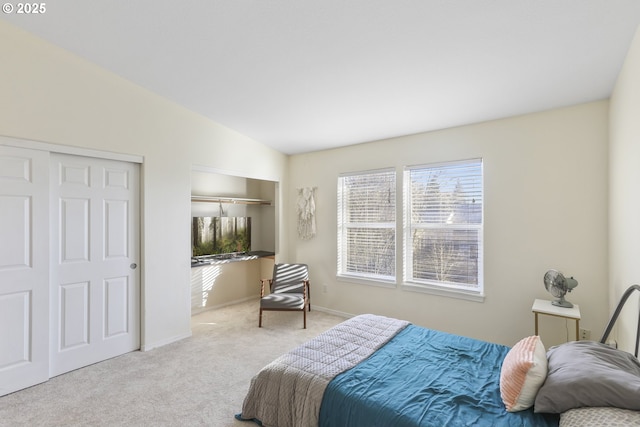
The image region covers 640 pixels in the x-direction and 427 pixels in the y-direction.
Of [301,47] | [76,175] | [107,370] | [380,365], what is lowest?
[107,370]

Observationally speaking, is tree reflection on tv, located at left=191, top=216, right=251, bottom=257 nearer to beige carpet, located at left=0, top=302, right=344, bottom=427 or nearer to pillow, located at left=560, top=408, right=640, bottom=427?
beige carpet, located at left=0, top=302, right=344, bottom=427

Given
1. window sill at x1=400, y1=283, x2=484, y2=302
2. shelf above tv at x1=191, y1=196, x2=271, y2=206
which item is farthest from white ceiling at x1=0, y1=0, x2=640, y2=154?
window sill at x1=400, y1=283, x2=484, y2=302

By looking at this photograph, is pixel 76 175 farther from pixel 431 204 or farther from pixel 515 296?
pixel 515 296

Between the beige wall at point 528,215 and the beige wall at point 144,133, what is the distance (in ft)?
8.75

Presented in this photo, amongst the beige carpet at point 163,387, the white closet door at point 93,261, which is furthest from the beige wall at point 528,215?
the white closet door at point 93,261

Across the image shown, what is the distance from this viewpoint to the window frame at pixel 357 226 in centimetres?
411

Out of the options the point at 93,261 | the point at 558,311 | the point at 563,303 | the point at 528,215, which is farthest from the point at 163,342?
the point at 528,215

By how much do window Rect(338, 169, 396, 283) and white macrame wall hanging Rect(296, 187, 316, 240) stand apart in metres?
0.45

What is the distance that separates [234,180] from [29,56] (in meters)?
2.98

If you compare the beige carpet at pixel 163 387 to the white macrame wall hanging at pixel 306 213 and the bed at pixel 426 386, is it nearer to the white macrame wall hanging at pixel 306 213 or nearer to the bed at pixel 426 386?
the bed at pixel 426 386

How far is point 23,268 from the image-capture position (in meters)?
2.59

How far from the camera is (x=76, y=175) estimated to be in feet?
9.65

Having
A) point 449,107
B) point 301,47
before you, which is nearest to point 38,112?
point 301,47

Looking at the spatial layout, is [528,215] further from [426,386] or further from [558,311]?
[426,386]
